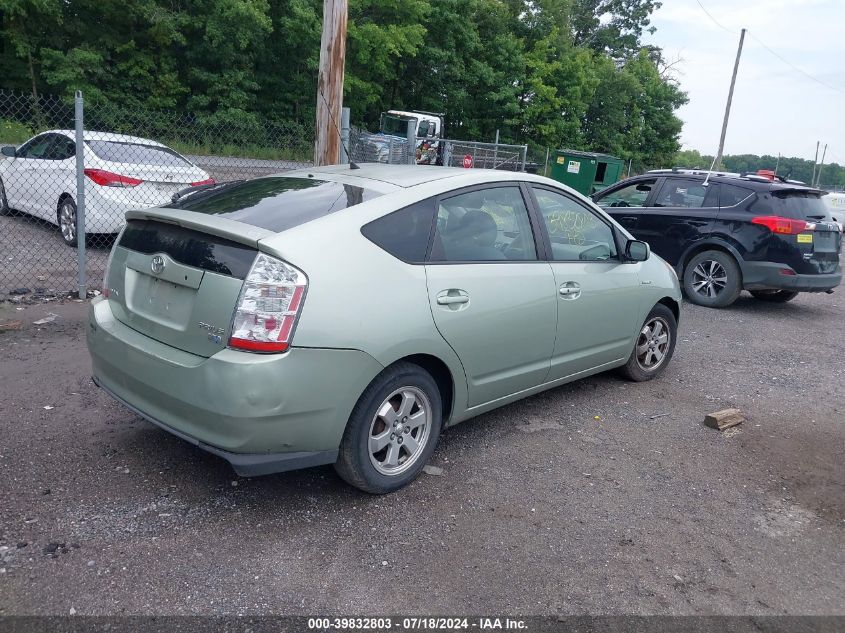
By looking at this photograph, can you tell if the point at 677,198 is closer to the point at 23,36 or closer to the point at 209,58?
the point at 209,58

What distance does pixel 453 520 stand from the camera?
3.53 metres

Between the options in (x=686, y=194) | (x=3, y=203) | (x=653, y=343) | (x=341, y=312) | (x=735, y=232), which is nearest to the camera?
(x=341, y=312)

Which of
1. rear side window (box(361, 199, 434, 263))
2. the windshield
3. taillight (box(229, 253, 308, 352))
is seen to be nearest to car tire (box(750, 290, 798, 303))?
rear side window (box(361, 199, 434, 263))

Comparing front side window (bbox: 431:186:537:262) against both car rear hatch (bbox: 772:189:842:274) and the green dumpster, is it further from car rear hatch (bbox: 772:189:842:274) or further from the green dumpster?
the green dumpster

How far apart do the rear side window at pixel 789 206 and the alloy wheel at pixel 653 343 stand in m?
3.88

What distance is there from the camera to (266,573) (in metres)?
3.00

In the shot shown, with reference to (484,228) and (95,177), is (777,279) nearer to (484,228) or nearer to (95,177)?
(484,228)

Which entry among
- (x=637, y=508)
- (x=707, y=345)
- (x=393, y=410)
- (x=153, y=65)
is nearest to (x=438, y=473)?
(x=393, y=410)

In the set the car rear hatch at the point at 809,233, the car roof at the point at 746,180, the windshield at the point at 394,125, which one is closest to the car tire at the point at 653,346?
the car rear hatch at the point at 809,233

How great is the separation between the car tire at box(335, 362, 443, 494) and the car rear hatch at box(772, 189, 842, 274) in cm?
669

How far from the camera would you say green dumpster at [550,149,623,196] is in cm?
2069

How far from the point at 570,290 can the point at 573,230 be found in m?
0.53

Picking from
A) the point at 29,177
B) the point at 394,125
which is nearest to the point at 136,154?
the point at 29,177

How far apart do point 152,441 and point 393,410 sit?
156cm
